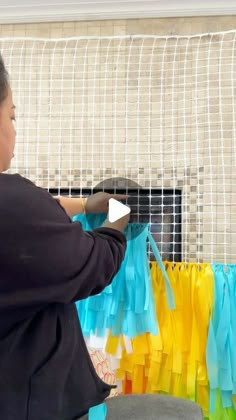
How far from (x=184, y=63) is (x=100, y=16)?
41cm

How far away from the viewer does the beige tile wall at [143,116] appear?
1.55m

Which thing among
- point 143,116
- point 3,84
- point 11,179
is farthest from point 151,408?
point 143,116

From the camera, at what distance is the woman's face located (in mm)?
807

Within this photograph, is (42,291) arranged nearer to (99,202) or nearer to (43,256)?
(43,256)

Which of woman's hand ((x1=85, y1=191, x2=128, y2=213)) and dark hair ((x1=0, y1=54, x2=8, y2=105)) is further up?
dark hair ((x1=0, y1=54, x2=8, y2=105))

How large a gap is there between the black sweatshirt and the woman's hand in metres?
0.23

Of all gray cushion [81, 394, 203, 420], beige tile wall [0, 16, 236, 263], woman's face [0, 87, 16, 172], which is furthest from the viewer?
beige tile wall [0, 16, 236, 263]

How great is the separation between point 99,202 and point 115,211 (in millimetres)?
102

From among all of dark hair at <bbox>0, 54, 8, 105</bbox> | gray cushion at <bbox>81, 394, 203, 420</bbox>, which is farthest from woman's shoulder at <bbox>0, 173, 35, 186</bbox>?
gray cushion at <bbox>81, 394, 203, 420</bbox>

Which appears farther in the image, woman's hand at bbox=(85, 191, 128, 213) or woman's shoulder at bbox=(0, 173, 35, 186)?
woman's hand at bbox=(85, 191, 128, 213)

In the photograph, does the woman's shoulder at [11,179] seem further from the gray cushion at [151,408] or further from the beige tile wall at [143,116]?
the beige tile wall at [143,116]

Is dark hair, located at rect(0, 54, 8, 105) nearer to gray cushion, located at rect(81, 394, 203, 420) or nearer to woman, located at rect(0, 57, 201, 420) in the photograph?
woman, located at rect(0, 57, 201, 420)

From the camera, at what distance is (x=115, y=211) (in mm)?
995

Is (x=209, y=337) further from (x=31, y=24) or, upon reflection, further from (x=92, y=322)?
(x=31, y=24)
